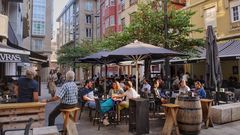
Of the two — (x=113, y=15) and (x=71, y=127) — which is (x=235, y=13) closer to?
(x=71, y=127)

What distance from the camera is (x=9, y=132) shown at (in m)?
5.07

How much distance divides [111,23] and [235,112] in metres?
30.8

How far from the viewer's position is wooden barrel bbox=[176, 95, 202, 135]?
6719mm

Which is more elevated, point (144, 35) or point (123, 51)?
point (144, 35)

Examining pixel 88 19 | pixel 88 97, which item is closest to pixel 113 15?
pixel 88 19

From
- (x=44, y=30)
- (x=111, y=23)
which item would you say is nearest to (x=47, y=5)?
(x=44, y=30)

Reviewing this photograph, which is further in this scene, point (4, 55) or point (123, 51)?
point (4, 55)

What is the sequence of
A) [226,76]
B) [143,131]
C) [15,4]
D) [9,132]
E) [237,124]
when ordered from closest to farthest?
1. [9,132]
2. [143,131]
3. [237,124]
4. [226,76]
5. [15,4]

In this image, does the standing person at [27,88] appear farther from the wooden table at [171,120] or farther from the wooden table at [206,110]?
the wooden table at [206,110]

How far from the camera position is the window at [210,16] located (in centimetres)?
1927

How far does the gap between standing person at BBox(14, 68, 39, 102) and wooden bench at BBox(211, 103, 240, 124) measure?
562 centimetres

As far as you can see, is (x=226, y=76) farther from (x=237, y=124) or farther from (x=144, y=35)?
(x=237, y=124)

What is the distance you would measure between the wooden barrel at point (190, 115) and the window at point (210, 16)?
46.3ft

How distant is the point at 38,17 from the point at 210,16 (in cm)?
4127
